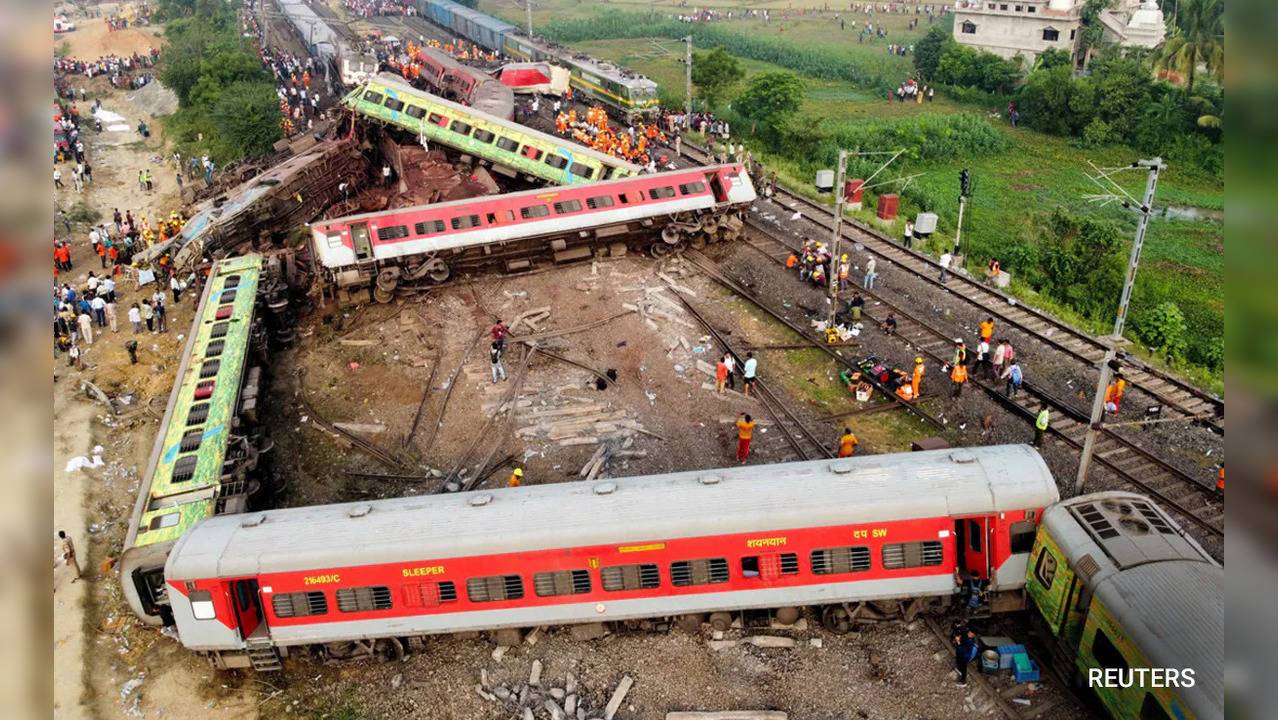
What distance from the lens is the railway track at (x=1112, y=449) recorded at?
20.3 metres

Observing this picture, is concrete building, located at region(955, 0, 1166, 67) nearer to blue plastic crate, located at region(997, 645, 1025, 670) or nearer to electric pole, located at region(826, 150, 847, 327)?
electric pole, located at region(826, 150, 847, 327)

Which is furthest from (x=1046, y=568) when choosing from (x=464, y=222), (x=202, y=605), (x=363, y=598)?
(x=464, y=222)

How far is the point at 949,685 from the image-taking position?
16547 millimetres

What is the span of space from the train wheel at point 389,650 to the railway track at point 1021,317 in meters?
18.4

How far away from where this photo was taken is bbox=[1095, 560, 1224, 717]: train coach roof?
40.4ft

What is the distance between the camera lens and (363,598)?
1722cm

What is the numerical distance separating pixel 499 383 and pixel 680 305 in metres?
7.18

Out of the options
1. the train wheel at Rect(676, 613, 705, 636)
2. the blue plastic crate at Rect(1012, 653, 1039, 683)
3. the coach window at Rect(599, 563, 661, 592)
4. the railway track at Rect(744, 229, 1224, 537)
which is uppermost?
the coach window at Rect(599, 563, 661, 592)

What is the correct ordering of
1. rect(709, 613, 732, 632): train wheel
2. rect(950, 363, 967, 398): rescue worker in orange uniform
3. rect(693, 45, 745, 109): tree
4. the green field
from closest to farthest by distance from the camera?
rect(709, 613, 732, 632): train wheel
rect(950, 363, 967, 398): rescue worker in orange uniform
the green field
rect(693, 45, 745, 109): tree

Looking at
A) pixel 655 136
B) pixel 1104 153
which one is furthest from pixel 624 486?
pixel 1104 153

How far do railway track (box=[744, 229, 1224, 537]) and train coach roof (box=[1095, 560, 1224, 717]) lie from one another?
6184 mm

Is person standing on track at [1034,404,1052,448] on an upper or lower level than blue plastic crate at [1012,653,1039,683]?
upper

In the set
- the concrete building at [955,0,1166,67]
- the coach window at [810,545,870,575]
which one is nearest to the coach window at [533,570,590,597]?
the coach window at [810,545,870,575]

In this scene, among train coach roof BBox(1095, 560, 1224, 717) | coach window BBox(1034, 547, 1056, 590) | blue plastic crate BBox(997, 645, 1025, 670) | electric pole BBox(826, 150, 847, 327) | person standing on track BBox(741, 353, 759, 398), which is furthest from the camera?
electric pole BBox(826, 150, 847, 327)
